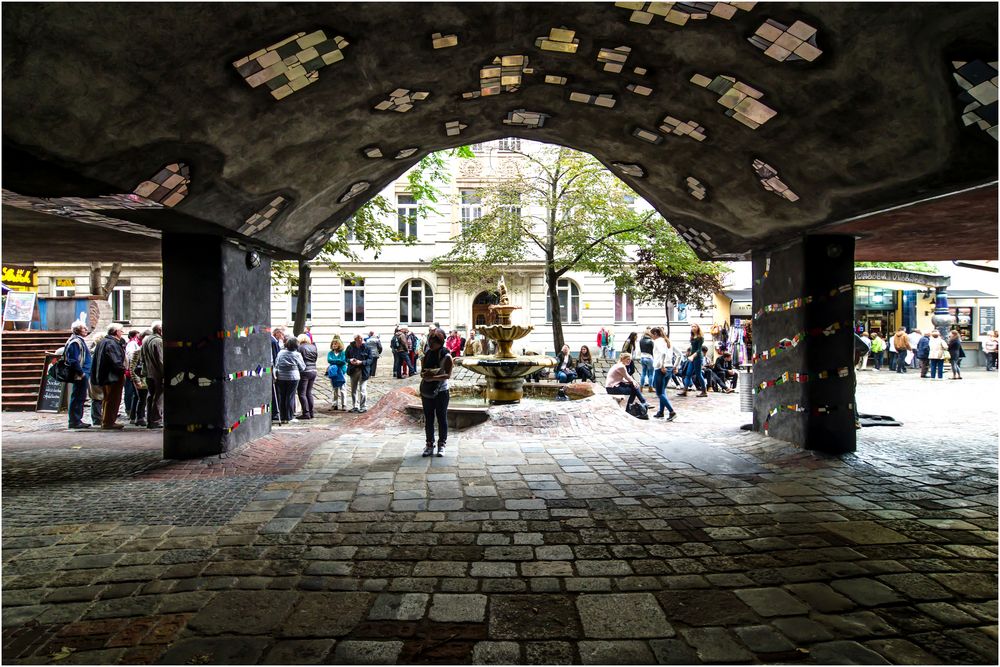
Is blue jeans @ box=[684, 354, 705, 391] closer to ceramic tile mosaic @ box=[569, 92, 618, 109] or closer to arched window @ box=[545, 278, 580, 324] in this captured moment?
ceramic tile mosaic @ box=[569, 92, 618, 109]

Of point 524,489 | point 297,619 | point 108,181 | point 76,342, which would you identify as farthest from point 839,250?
point 76,342

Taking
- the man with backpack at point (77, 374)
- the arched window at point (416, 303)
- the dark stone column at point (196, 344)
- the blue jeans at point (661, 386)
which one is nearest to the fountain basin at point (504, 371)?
the blue jeans at point (661, 386)

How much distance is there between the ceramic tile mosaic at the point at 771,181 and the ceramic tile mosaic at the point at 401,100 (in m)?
4.01

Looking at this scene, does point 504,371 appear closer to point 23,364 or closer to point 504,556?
point 504,556

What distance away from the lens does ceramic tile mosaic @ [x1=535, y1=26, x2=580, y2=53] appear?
520cm

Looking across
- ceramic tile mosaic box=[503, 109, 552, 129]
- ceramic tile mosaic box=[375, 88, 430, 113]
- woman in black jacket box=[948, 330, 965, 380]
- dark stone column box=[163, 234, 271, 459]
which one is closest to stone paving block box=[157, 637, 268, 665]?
ceramic tile mosaic box=[375, 88, 430, 113]

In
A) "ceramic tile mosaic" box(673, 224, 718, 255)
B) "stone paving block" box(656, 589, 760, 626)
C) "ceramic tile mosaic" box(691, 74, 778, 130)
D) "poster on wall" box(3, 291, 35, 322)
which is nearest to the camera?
"stone paving block" box(656, 589, 760, 626)

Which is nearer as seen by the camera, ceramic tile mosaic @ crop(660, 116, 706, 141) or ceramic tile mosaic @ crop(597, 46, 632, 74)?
ceramic tile mosaic @ crop(597, 46, 632, 74)

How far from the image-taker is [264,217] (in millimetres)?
7781

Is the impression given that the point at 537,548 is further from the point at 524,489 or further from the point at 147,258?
the point at 147,258

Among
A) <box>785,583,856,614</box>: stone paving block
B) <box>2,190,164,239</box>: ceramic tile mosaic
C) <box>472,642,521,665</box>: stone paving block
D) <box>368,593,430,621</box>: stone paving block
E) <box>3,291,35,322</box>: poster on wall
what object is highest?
<box>2,190,164,239</box>: ceramic tile mosaic

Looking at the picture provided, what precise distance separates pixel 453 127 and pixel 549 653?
6459 millimetres

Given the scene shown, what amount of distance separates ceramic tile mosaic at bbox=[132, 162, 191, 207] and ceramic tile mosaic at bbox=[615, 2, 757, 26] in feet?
14.2

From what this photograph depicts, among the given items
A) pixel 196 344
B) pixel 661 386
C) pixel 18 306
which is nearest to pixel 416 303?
pixel 18 306
